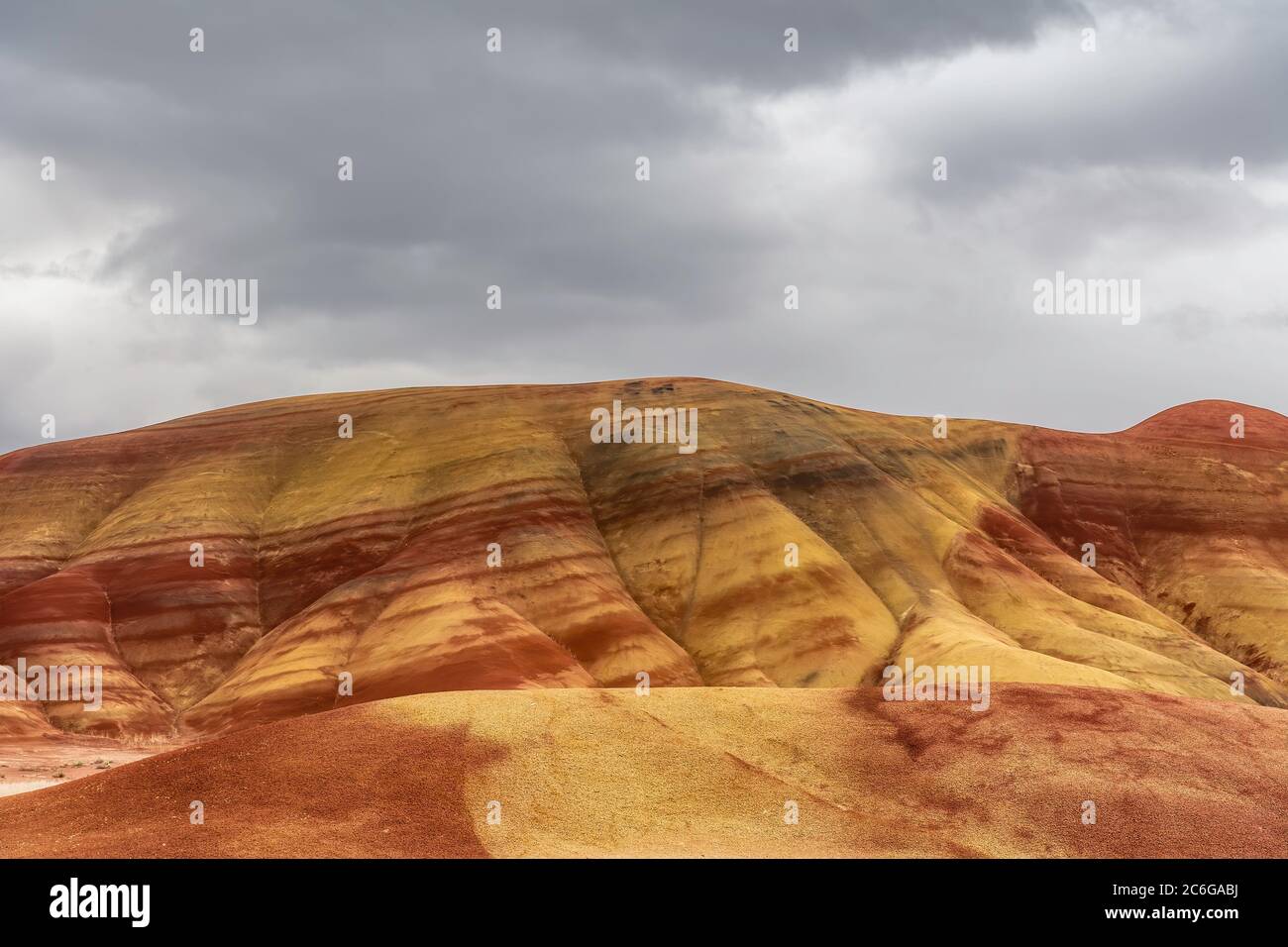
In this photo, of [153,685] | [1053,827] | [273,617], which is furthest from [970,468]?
[1053,827]

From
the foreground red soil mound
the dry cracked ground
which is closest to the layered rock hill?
the dry cracked ground

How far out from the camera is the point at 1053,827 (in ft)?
94.8

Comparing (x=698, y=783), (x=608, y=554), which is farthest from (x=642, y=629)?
(x=698, y=783)

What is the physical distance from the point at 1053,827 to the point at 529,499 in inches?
2091

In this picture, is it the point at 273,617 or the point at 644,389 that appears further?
the point at 644,389

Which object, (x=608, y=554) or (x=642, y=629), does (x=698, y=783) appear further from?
(x=608, y=554)

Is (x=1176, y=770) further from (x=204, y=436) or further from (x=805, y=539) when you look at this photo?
(x=204, y=436)

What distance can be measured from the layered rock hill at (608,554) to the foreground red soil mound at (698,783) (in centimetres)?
2184

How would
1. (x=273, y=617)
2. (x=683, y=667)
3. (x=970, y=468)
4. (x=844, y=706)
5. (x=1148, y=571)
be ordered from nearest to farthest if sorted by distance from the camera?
(x=844, y=706) < (x=683, y=667) < (x=273, y=617) < (x=1148, y=571) < (x=970, y=468)

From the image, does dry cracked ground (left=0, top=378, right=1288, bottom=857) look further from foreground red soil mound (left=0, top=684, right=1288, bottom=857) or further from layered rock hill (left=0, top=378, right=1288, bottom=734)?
layered rock hill (left=0, top=378, right=1288, bottom=734)

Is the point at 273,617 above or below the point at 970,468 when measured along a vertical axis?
below

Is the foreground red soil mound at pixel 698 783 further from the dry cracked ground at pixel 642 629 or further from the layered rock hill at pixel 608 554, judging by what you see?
the layered rock hill at pixel 608 554

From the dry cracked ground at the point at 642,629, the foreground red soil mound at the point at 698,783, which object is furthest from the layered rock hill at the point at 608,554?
the foreground red soil mound at the point at 698,783

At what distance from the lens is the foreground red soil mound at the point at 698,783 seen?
26328 millimetres
